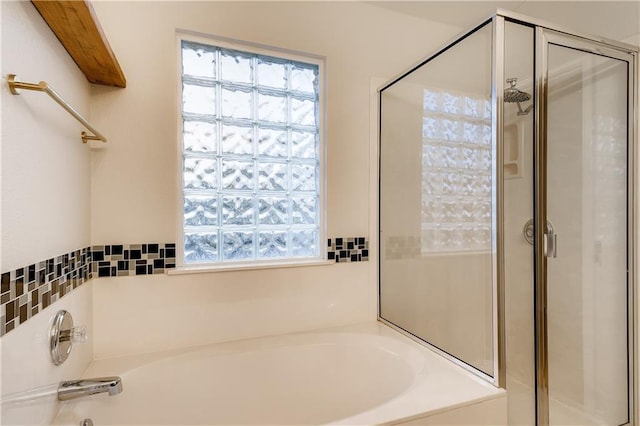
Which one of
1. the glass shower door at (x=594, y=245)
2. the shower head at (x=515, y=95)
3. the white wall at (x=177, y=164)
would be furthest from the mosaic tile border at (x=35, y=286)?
the glass shower door at (x=594, y=245)

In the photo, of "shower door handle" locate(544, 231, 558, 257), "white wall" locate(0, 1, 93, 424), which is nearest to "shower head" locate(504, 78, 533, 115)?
"shower door handle" locate(544, 231, 558, 257)

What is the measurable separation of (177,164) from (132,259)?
496 mm

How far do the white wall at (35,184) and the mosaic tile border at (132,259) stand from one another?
0.62ft

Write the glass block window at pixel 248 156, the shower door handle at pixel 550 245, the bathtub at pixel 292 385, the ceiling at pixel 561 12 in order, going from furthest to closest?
A: the glass block window at pixel 248 156 → the ceiling at pixel 561 12 → the shower door handle at pixel 550 245 → the bathtub at pixel 292 385

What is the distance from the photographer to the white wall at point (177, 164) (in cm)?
152

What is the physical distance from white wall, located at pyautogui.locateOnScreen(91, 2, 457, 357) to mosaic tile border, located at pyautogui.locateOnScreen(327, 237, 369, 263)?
1.5 inches

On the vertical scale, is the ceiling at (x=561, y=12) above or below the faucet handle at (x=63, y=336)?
above

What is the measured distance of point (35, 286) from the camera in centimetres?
95

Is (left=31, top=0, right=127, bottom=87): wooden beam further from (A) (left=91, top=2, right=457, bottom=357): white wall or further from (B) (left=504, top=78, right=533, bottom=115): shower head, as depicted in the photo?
(B) (left=504, top=78, right=533, bottom=115): shower head

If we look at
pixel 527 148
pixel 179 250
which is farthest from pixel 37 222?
pixel 527 148

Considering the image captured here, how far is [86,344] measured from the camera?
4.66ft

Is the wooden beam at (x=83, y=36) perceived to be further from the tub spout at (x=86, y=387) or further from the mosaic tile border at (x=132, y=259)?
the tub spout at (x=86, y=387)

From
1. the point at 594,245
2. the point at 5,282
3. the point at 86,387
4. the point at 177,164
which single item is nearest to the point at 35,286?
the point at 5,282

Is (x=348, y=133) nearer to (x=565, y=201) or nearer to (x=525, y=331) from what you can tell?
(x=565, y=201)
